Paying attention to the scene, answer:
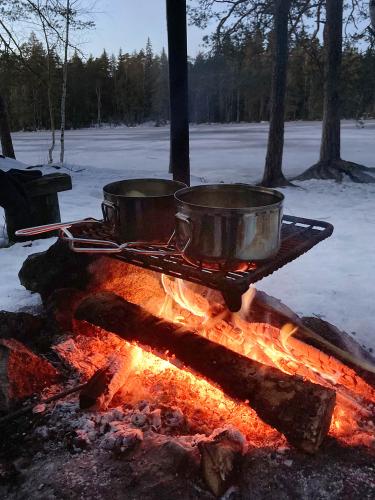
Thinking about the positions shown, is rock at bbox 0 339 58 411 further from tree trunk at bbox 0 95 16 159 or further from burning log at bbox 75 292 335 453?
tree trunk at bbox 0 95 16 159

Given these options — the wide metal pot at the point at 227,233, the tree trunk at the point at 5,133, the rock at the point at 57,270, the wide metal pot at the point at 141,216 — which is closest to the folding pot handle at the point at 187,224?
the wide metal pot at the point at 227,233

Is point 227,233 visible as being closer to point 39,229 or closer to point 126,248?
point 126,248

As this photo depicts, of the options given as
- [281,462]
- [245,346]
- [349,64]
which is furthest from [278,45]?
[281,462]

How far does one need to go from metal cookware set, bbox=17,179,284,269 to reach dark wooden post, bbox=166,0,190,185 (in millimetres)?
356

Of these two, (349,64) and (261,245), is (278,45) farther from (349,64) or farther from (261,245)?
(261,245)

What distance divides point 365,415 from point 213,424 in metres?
0.92

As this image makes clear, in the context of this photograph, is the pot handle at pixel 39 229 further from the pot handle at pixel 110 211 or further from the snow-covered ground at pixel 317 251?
the snow-covered ground at pixel 317 251

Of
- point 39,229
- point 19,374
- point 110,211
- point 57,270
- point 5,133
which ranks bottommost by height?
point 19,374

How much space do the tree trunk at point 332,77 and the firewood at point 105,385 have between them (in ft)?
40.2

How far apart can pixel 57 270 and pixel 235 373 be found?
196cm

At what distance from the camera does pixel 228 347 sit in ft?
9.25

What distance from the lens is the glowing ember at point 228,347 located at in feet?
7.76

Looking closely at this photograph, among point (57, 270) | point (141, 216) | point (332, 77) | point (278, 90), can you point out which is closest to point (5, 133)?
point (278, 90)

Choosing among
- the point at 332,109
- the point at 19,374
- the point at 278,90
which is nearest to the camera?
the point at 19,374
